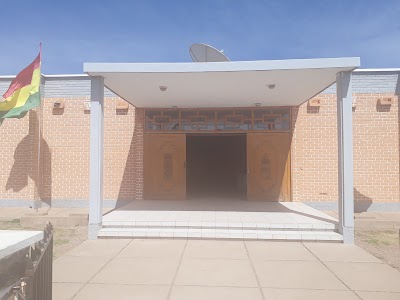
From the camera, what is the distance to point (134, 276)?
15.1ft

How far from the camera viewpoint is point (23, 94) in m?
9.46

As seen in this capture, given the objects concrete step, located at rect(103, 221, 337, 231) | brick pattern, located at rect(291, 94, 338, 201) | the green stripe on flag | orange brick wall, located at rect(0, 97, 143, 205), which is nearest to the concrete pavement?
concrete step, located at rect(103, 221, 337, 231)

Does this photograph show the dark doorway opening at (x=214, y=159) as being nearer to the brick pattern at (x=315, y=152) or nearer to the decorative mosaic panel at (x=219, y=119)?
the decorative mosaic panel at (x=219, y=119)

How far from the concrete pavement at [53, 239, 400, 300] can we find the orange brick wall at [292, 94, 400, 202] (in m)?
4.02

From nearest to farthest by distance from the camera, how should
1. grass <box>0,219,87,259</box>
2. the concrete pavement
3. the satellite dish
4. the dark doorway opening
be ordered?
the concrete pavement < grass <box>0,219,87,259</box> < the satellite dish < the dark doorway opening

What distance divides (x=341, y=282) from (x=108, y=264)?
3317mm

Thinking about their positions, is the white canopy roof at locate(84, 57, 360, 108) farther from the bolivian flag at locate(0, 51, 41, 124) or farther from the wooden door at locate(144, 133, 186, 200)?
the bolivian flag at locate(0, 51, 41, 124)

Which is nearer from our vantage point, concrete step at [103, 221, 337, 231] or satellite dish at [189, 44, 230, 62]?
concrete step at [103, 221, 337, 231]

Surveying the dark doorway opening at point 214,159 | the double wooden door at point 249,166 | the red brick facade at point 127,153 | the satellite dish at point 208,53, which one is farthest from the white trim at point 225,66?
the dark doorway opening at point 214,159

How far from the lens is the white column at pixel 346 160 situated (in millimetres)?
6562

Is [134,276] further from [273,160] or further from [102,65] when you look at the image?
[273,160]

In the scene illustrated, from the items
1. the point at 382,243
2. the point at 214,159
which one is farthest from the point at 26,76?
the point at 214,159

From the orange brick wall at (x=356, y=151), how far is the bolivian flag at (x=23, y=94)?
24.8 feet

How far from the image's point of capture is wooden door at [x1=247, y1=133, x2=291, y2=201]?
1033cm
